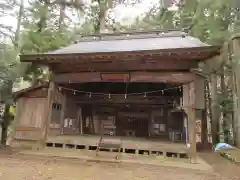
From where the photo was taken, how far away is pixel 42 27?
46.4ft

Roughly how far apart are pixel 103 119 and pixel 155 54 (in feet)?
25.4

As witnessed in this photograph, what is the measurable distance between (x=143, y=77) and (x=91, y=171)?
442 centimetres

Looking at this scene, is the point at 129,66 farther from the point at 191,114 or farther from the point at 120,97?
the point at 120,97

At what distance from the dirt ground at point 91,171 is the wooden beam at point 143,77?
3.47 metres

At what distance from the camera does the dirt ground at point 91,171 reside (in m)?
5.59

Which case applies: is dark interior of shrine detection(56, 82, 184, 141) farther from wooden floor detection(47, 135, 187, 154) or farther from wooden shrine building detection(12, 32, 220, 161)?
wooden floor detection(47, 135, 187, 154)

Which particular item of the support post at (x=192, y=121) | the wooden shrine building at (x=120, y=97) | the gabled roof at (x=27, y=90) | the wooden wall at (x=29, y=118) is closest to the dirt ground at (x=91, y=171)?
the support post at (x=192, y=121)

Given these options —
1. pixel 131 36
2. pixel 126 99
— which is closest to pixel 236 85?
pixel 126 99

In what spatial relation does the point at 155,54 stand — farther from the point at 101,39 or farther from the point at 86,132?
the point at 86,132

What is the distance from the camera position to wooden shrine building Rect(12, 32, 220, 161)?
845 cm

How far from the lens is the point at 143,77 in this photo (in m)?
9.06

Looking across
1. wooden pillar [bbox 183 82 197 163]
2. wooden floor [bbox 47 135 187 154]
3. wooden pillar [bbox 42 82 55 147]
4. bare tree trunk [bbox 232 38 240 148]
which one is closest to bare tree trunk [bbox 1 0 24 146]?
wooden pillar [bbox 42 82 55 147]

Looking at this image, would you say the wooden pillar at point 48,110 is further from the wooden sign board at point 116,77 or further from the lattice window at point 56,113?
the wooden sign board at point 116,77

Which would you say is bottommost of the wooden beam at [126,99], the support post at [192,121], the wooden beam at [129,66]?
the support post at [192,121]
